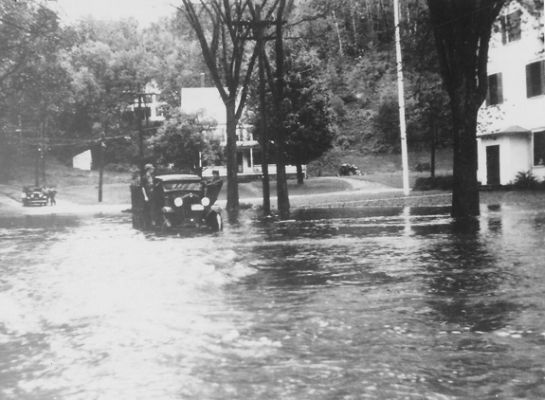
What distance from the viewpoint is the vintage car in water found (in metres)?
21.0

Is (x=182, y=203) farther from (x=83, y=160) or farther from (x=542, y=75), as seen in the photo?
(x=83, y=160)

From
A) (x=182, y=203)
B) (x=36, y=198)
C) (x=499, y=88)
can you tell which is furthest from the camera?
(x=36, y=198)

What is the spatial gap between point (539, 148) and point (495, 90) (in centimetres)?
416

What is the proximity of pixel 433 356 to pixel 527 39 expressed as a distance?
31.7 metres

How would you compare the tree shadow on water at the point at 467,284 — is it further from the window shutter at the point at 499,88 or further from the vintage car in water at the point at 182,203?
the window shutter at the point at 499,88

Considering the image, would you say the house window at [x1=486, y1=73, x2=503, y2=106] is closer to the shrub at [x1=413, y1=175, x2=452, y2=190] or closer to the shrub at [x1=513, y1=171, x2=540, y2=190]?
the shrub at [x1=513, y1=171, x2=540, y2=190]

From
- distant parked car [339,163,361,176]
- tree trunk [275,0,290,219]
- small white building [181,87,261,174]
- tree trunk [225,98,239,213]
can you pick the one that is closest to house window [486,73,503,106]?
tree trunk [225,98,239,213]

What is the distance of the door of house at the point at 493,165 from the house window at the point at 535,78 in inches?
128

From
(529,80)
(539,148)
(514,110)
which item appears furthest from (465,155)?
(514,110)

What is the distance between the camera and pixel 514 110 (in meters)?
35.8

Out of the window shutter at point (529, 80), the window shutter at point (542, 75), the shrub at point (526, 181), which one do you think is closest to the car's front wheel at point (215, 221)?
the shrub at point (526, 181)

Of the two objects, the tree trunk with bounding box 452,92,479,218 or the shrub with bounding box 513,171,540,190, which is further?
the shrub with bounding box 513,171,540,190

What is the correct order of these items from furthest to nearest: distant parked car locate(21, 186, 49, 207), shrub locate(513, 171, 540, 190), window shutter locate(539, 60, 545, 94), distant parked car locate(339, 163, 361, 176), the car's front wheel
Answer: distant parked car locate(339, 163, 361, 176)
distant parked car locate(21, 186, 49, 207)
window shutter locate(539, 60, 545, 94)
shrub locate(513, 171, 540, 190)
the car's front wheel

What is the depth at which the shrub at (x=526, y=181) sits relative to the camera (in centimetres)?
3340
